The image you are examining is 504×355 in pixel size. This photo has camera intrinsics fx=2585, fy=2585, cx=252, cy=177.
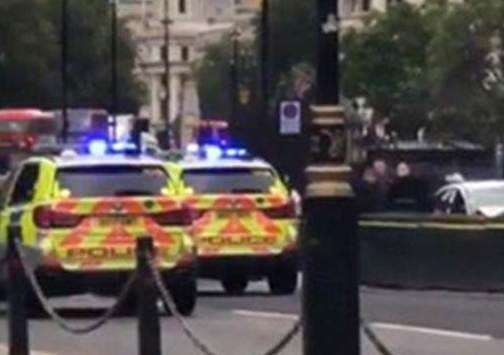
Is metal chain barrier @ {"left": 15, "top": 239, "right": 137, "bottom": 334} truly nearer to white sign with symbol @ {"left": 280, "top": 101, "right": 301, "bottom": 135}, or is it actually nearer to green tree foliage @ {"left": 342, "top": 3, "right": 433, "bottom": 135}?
white sign with symbol @ {"left": 280, "top": 101, "right": 301, "bottom": 135}

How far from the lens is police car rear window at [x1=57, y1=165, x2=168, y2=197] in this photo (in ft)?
82.0

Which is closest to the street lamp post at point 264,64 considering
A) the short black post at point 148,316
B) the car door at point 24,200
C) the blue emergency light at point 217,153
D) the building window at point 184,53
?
the blue emergency light at point 217,153

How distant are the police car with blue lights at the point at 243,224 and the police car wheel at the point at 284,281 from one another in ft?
0.08

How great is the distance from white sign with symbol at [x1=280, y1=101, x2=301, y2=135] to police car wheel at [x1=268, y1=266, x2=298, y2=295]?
43.0 ft

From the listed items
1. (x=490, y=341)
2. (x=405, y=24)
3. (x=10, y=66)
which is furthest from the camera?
(x=10, y=66)

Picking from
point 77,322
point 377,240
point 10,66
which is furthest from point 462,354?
point 10,66

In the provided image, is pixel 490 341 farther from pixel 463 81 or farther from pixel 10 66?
pixel 10 66

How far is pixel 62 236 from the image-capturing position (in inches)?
969

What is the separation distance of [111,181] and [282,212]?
16.1 ft

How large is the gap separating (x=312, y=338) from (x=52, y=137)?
6670 centimetres

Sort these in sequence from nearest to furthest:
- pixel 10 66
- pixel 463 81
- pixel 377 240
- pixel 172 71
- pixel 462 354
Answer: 1. pixel 462 354
2. pixel 377 240
3. pixel 463 81
4. pixel 10 66
5. pixel 172 71

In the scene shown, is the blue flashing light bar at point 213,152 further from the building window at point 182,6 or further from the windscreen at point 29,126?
the building window at point 182,6

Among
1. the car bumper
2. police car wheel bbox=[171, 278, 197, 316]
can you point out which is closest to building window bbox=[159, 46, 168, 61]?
the car bumper

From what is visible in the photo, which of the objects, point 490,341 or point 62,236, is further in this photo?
point 62,236
